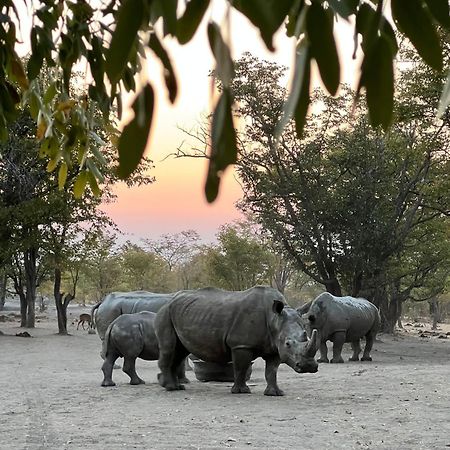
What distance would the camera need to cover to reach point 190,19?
1.02 metres

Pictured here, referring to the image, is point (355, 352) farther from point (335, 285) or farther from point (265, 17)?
point (265, 17)

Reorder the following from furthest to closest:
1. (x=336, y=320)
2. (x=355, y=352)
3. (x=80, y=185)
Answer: (x=355, y=352) → (x=336, y=320) → (x=80, y=185)

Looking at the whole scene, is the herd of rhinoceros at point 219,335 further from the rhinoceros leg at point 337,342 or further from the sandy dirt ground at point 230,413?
the rhinoceros leg at point 337,342

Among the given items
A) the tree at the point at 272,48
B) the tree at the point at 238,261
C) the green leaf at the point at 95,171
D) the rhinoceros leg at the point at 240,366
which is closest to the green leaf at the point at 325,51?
the tree at the point at 272,48

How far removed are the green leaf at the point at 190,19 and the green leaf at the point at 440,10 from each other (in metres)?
0.35

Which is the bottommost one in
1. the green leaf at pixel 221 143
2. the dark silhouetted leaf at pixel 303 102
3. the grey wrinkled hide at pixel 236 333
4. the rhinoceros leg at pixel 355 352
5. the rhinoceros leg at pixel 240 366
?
the rhinoceros leg at pixel 355 352

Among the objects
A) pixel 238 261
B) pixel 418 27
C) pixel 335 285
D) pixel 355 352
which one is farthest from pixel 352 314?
pixel 238 261

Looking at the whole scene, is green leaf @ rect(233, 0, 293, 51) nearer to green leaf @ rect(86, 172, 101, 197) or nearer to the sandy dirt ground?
green leaf @ rect(86, 172, 101, 197)

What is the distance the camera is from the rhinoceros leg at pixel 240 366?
31.1 ft

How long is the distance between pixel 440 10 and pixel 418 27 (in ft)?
0.44

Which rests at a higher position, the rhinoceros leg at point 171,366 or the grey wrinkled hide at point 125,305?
the grey wrinkled hide at point 125,305

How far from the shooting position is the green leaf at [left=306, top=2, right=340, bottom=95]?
0.92 metres

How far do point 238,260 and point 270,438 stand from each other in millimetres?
42233

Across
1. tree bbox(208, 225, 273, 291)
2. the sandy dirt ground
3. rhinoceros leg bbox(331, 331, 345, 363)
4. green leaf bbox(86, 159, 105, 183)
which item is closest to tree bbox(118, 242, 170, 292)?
tree bbox(208, 225, 273, 291)
